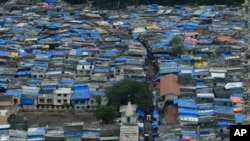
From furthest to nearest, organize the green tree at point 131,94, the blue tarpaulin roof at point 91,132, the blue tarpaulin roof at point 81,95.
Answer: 1. the blue tarpaulin roof at point 81,95
2. the green tree at point 131,94
3. the blue tarpaulin roof at point 91,132

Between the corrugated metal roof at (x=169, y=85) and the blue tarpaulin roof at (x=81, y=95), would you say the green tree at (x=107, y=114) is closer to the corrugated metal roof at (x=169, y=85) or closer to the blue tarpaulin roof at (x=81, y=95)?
the blue tarpaulin roof at (x=81, y=95)

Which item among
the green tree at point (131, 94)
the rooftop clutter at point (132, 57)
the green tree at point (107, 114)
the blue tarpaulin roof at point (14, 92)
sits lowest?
the green tree at point (107, 114)

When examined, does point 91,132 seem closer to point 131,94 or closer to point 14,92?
point 131,94

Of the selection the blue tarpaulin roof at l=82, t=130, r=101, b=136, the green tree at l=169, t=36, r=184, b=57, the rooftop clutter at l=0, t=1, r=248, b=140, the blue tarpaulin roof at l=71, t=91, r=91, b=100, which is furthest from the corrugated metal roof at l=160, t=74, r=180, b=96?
the blue tarpaulin roof at l=82, t=130, r=101, b=136

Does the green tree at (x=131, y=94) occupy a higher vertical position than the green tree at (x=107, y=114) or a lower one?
higher

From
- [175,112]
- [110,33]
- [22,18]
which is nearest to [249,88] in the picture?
A: [175,112]

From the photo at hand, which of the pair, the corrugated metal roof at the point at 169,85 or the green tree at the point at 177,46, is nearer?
the corrugated metal roof at the point at 169,85

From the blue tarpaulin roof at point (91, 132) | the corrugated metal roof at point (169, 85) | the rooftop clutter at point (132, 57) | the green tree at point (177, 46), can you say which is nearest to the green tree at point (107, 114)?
the blue tarpaulin roof at point (91, 132)

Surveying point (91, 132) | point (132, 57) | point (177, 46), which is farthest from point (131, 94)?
point (177, 46)

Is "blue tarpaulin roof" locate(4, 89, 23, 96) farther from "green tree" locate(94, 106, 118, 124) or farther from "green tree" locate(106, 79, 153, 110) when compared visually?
"green tree" locate(94, 106, 118, 124)
